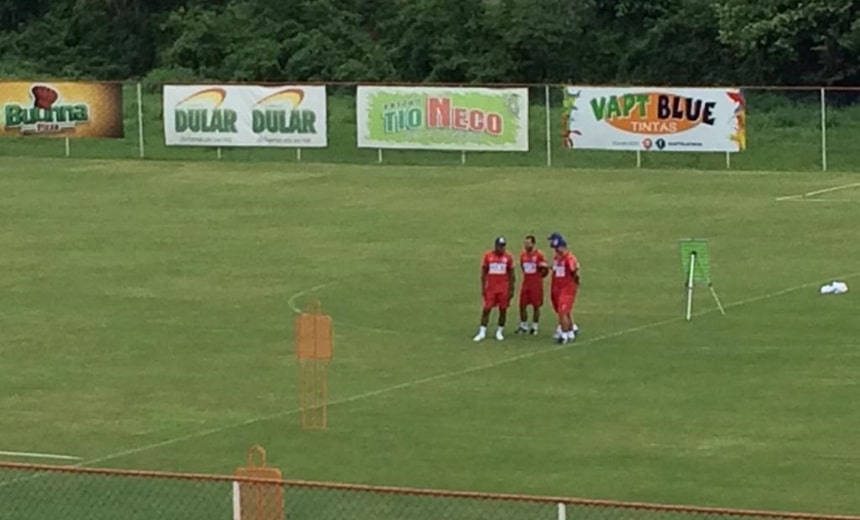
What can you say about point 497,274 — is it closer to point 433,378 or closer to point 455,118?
point 433,378

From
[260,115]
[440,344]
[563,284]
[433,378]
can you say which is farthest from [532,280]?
[260,115]

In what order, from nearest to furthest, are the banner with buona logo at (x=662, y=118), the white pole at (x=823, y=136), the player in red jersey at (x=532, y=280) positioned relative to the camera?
the player in red jersey at (x=532, y=280)
the banner with buona logo at (x=662, y=118)
the white pole at (x=823, y=136)

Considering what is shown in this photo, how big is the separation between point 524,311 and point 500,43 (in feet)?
150

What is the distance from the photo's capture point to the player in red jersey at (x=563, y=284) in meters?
28.8

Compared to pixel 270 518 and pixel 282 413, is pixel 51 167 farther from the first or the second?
pixel 270 518

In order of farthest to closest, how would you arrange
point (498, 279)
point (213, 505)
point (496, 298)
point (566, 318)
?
point (496, 298)
point (498, 279)
point (566, 318)
point (213, 505)

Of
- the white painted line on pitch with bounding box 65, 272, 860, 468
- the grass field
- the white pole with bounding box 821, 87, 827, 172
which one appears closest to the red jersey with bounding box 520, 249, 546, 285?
the grass field

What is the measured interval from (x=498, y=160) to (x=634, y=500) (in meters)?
38.0

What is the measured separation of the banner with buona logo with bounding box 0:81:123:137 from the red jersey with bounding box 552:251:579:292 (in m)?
33.9

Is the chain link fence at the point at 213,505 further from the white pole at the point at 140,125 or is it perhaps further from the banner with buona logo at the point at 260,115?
the white pole at the point at 140,125

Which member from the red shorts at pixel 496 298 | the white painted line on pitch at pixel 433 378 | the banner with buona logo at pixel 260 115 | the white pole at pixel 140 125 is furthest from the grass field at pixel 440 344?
the white pole at pixel 140 125

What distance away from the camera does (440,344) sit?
29.4 metres

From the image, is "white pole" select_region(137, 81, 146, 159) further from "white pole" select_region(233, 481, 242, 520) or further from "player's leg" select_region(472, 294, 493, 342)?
"white pole" select_region(233, 481, 242, 520)

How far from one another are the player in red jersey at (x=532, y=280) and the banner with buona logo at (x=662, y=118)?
26.2 m
